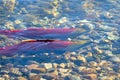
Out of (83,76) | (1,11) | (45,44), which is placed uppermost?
(1,11)

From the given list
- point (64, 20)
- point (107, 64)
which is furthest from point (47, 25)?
point (107, 64)

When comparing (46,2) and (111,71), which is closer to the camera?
(111,71)

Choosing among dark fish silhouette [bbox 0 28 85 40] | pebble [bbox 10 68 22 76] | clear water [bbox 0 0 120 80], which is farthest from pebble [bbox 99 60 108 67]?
pebble [bbox 10 68 22 76]

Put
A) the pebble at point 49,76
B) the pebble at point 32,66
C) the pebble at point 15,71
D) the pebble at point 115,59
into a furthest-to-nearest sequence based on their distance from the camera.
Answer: the pebble at point 115,59 → the pebble at point 32,66 → the pebble at point 15,71 → the pebble at point 49,76

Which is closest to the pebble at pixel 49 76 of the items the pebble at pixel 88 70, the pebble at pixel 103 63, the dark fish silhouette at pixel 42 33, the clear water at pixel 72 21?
the clear water at pixel 72 21

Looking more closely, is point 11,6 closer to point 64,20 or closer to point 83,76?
point 64,20

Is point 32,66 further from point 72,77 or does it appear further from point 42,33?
point 42,33

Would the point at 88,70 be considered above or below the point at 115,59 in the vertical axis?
below

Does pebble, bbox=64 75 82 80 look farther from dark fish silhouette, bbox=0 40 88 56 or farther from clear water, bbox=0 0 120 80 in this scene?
dark fish silhouette, bbox=0 40 88 56

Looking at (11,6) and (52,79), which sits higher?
(11,6)

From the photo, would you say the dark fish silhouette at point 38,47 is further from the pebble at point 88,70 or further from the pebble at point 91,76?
the pebble at point 91,76

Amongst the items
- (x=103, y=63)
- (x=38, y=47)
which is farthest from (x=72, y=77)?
(x=38, y=47)
